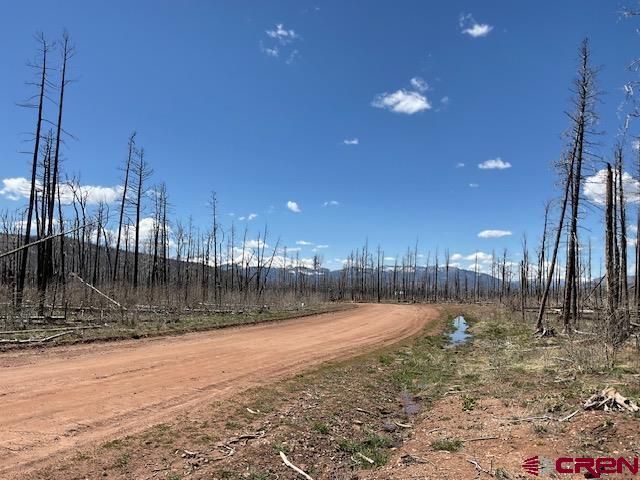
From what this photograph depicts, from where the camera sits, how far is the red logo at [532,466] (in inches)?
210

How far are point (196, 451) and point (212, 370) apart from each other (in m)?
5.54

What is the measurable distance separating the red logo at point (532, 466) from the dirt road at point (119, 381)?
220 inches

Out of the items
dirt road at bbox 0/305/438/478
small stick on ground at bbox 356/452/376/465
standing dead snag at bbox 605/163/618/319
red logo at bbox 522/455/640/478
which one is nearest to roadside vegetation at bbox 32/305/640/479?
small stick on ground at bbox 356/452/376/465

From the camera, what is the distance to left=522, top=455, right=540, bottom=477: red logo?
17.5 feet

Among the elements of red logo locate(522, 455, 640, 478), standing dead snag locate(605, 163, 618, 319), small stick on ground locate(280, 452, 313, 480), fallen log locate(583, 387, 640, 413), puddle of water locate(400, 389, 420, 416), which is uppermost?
standing dead snag locate(605, 163, 618, 319)

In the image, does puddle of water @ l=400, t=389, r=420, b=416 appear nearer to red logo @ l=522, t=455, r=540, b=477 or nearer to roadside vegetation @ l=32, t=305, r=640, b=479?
roadside vegetation @ l=32, t=305, r=640, b=479

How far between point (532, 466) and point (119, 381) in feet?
27.8

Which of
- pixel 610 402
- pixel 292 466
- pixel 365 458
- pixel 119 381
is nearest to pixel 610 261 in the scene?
pixel 610 402

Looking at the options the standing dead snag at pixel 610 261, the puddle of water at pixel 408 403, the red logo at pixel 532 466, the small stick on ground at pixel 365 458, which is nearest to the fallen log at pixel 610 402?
the red logo at pixel 532 466

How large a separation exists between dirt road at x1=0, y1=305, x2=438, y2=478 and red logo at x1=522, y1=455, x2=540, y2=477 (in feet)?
18.4

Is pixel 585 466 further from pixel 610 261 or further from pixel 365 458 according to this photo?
pixel 610 261

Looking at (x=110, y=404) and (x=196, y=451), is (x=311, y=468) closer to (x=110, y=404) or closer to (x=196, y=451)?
(x=196, y=451)

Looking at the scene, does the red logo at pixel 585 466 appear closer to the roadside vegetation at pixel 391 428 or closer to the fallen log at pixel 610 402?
the roadside vegetation at pixel 391 428

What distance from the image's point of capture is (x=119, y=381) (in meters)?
10.1
